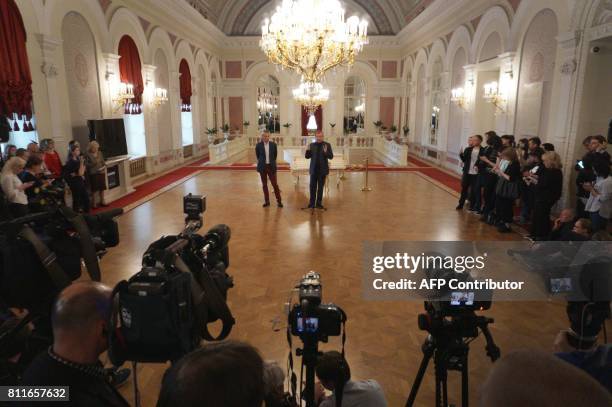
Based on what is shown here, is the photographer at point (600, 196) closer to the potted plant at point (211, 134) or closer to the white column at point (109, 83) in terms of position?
the white column at point (109, 83)

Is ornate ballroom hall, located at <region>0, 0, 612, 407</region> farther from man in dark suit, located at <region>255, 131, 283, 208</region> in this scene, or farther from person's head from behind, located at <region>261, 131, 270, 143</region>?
person's head from behind, located at <region>261, 131, 270, 143</region>

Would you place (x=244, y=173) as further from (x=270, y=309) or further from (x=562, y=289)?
(x=562, y=289)

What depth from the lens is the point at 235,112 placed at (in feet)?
69.6

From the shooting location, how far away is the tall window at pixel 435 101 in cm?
1565

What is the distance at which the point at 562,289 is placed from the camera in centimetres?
286

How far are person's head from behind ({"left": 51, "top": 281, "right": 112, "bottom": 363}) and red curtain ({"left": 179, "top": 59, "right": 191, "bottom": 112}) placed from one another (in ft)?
48.9

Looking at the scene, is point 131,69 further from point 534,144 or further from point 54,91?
point 534,144

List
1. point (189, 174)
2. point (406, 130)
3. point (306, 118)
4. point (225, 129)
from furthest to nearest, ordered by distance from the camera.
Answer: point (306, 118) → point (225, 129) → point (406, 130) → point (189, 174)

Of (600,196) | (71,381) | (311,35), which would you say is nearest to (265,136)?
(311,35)

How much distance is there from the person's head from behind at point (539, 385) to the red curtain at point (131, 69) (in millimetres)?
11436

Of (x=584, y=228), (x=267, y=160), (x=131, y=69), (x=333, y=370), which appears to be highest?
(x=131, y=69)

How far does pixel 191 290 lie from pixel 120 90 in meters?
9.96

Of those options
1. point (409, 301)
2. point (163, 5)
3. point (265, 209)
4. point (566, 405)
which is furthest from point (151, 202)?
point (566, 405)

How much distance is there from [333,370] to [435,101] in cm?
1566
